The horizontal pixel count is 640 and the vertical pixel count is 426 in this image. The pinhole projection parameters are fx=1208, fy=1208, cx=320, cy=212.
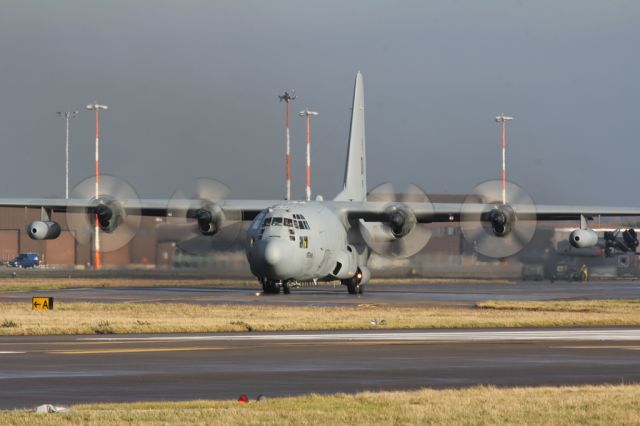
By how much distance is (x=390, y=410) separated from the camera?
1593 centimetres

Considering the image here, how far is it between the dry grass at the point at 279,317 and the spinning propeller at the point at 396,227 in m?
11.6

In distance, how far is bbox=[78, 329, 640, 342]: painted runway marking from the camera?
2934cm

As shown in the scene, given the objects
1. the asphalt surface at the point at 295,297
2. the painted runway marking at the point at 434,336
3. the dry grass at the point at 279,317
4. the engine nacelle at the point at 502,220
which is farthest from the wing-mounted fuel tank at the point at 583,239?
the painted runway marking at the point at 434,336

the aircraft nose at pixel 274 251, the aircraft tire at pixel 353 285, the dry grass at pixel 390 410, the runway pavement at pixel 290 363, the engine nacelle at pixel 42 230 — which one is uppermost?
the engine nacelle at pixel 42 230

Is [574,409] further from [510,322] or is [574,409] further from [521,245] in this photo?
[521,245]

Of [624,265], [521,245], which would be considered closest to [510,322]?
[521,245]

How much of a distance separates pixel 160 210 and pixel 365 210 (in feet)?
34.9

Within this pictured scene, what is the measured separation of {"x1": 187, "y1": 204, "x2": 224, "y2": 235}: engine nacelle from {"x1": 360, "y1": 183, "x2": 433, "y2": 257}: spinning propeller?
284 inches

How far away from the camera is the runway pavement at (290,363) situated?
60.2ft

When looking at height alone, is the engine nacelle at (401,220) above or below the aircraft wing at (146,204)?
below

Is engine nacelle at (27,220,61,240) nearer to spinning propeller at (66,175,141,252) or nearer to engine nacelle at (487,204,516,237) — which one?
spinning propeller at (66,175,141,252)

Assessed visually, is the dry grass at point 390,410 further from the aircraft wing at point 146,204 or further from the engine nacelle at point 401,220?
the aircraft wing at point 146,204

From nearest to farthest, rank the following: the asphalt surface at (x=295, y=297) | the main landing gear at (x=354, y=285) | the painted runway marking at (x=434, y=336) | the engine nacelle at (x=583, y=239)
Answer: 1. the painted runway marking at (x=434, y=336)
2. the asphalt surface at (x=295, y=297)
3. the engine nacelle at (x=583, y=239)
4. the main landing gear at (x=354, y=285)

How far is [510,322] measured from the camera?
120ft
